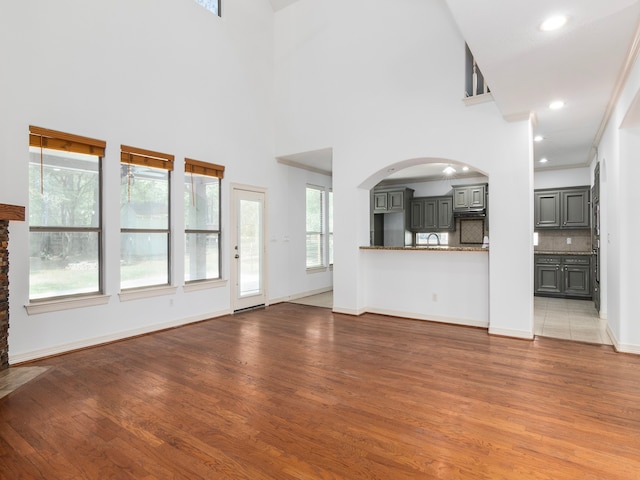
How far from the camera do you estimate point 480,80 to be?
4895 millimetres

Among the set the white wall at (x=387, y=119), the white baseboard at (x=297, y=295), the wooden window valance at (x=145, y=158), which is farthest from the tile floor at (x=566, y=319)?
the wooden window valance at (x=145, y=158)

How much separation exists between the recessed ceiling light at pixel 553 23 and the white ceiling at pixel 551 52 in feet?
0.13

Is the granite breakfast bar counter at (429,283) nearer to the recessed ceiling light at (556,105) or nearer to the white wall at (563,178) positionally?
the recessed ceiling light at (556,105)

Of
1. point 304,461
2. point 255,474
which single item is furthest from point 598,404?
point 255,474

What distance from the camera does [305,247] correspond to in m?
7.78

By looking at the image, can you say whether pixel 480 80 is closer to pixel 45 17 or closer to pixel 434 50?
pixel 434 50

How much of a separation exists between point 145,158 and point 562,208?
7648mm

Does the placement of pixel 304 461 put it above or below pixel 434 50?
below

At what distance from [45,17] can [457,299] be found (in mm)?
6061

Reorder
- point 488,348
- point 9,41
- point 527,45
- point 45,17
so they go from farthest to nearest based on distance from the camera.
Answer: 1. point 488,348
2. point 45,17
3. point 9,41
4. point 527,45

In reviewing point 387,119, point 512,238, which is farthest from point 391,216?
point 512,238

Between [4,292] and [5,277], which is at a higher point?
[5,277]

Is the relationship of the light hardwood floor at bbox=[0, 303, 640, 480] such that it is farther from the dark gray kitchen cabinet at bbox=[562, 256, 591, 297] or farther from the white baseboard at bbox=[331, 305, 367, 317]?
the dark gray kitchen cabinet at bbox=[562, 256, 591, 297]

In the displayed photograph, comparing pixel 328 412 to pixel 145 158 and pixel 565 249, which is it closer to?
pixel 145 158
